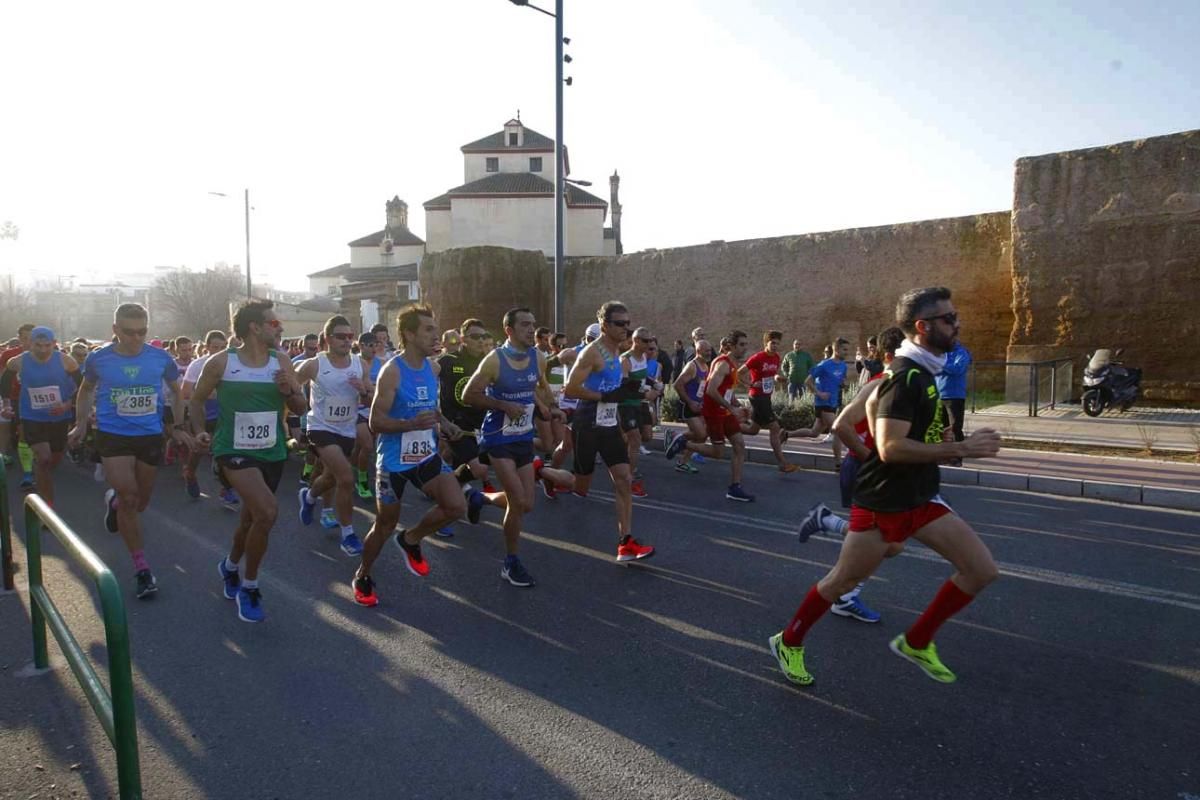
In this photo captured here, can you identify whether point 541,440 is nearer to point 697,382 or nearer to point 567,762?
point 697,382

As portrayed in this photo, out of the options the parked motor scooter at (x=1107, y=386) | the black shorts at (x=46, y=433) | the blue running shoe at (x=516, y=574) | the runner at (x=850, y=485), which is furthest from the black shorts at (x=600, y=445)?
the parked motor scooter at (x=1107, y=386)

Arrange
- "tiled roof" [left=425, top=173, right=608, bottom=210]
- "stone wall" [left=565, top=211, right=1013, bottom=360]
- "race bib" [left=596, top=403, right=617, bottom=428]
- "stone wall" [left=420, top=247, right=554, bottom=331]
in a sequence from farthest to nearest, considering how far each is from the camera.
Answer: "tiled roof" [left=425, top=173, right=608, bottom=210], "stone wall" [left=420, top=247, right=554, bottom=331], "stone wall" [left=565, top=211, right=1013, bottom=360], "race bib" [left=596, top=403, right=617, bottom=428]

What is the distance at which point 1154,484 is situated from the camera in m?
8.53

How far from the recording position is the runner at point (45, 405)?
6.98 meters

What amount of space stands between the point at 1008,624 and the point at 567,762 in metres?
2.80

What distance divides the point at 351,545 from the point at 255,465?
1.62 m

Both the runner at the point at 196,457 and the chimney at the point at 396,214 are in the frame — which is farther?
the chimney at the point at 396,214

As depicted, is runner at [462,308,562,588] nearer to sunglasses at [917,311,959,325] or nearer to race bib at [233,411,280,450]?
race bib at [233,411,280,450]

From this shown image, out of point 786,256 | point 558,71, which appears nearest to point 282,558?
point 558,71

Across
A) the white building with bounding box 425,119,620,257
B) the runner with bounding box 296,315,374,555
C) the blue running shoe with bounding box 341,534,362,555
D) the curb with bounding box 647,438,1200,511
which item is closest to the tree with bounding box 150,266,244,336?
the white building with bounding box 425,119,620,257

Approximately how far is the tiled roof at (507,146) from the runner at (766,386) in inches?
1772

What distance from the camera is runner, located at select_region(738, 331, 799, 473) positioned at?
9789 mm

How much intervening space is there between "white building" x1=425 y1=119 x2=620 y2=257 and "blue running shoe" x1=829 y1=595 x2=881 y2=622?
44147mm

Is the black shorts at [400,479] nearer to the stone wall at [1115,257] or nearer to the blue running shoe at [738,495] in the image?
the blue running shoe at [738,495]
